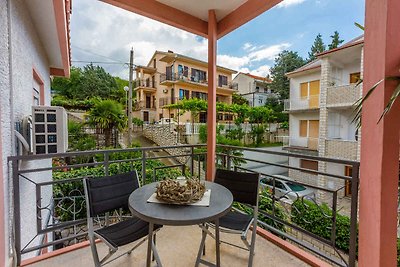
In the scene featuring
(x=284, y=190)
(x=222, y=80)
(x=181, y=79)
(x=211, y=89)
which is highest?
(x=222, y=80)

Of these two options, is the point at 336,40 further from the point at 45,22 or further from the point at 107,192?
the point at 107,192

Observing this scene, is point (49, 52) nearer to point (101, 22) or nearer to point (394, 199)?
point (394, 199)

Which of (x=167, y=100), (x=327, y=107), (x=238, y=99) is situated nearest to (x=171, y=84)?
(x=167, y=100)

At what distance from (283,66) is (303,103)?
10170 millimetres

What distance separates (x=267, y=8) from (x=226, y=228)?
7.35 feet

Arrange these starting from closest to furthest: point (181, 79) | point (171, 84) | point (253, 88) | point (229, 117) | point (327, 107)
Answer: point (327, 107) < point (229, 117) < point (181, 79) < point (171, 84) < point (253, 88)

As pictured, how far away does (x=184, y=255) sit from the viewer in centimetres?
180

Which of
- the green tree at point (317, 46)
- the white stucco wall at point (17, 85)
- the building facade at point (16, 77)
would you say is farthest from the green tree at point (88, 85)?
the green tree at point (317, 46)

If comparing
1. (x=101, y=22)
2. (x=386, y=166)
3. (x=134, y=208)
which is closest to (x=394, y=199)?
(x=386, y=166)

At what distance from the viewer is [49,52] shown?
3.40 metres

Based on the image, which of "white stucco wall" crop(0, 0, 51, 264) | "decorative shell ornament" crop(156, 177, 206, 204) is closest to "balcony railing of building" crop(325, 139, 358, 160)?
"decorative shell ornament" crop(156, 177, 206, 204)

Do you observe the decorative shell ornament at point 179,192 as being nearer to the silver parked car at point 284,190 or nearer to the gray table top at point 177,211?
the gray table top at point 177,211

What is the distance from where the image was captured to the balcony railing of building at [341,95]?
641 cm

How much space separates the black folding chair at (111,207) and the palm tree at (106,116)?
7.51m
